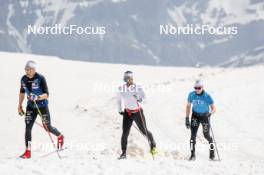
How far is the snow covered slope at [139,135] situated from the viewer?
40.2ft

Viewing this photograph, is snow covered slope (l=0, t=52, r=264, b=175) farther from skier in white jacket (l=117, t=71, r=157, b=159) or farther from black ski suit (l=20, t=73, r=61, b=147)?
black ski suit (l=20, t=73, r=61, b=147)

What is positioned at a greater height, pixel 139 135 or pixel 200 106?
pixel 200 106

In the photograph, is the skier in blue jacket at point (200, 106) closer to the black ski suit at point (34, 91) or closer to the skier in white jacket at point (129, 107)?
the skier in white jacket at point (129, 107)

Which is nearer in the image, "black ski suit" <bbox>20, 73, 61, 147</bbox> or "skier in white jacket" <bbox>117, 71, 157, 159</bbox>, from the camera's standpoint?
"black ski suit" <bbox>20, 73, 61, 147</bbox>

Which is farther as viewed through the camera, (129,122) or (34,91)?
(129,122)

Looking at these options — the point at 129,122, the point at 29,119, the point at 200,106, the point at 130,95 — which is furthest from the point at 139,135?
the point at 29,119

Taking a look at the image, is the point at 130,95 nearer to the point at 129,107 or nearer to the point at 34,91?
the point at 129,107

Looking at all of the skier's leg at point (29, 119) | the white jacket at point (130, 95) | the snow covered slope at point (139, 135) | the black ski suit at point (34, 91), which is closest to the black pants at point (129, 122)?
the white jacket at point (130, 95)

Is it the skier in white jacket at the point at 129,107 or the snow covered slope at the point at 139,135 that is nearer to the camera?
the snow covered slope at the point at 139,135

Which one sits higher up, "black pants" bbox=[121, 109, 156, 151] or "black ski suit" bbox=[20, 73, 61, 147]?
"black ski suit" bbox=[20, 73, 61, 147]

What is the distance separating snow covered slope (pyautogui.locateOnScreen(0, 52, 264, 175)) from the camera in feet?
40.2

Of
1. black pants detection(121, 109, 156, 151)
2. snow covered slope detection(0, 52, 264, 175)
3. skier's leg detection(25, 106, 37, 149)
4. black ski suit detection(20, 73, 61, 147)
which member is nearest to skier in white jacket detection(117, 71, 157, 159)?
black pants detection(121, 109, 156, 151)

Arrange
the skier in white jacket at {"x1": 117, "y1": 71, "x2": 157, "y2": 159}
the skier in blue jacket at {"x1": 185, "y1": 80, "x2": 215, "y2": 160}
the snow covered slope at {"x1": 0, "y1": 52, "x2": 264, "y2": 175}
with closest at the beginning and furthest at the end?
1. the snow covered slope at {"x1": 0, "y1": 52, "x2": 264, "y2": 175}
2. the skier in white jacket at {"x1": 117, "y1": 71, "x2": 157, "y2": 159}
3. the skier in blue jacket at {"x1": 185, "y1": 80, "x2": 215, "y2": 160}

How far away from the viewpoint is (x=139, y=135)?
65.2 feet
